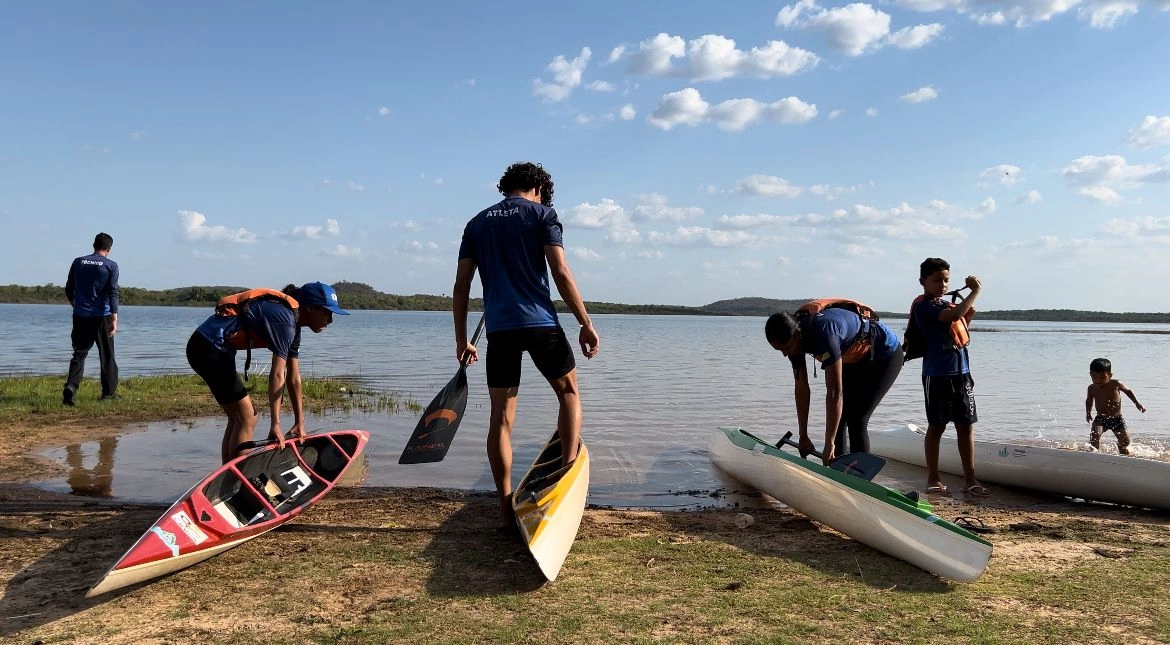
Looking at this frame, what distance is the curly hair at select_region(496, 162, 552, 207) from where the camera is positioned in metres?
4.98

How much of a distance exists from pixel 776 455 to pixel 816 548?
152 cm

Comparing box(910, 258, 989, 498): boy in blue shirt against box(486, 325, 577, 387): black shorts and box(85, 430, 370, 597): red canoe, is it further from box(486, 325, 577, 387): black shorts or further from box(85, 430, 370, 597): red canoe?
box(85, 430, 370, 597): red canoe

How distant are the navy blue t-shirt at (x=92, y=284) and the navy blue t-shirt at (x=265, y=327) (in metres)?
5.77

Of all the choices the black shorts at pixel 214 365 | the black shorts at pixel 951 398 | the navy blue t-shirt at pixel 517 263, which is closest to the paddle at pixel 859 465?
the black shorts at pixel 951 398

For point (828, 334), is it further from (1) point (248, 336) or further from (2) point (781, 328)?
(1) point (248, 336)

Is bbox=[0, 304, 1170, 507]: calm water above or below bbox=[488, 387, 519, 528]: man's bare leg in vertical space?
below

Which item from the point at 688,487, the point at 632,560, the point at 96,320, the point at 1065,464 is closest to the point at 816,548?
the point at 632,560

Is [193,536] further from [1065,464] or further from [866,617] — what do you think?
[1065,464]

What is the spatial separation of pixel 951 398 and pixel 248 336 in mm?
5738

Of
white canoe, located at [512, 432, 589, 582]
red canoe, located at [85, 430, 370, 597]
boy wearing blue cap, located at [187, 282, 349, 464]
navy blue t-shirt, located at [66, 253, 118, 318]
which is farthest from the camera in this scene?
navy blue t-shirt, located at [66, 253, 118, 318]

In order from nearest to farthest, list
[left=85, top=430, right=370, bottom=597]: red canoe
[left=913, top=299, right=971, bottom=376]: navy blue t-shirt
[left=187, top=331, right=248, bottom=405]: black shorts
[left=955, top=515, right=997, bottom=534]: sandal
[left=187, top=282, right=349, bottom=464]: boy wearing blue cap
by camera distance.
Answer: [left=85, top=430, right=370, bottom=597]: red canoe < [left=955, top=515, right=997, bottom=534]: sandal < [left=187, top=282, right=349, bottom=464]: boy wearing blue cap < [left=187, top=331, right=248, bottom=405]: black shorts < [left=913, top=299, right=971, bottom=376]: navy blue t-shirt

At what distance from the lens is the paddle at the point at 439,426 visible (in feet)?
18.3

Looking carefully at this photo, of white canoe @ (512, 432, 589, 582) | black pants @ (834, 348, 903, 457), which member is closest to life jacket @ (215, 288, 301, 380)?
white canoe @ (512, 432, 589, 582)

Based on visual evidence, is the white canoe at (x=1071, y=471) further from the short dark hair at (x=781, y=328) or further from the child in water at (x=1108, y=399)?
the short dark hair at (x=781, y=328)
